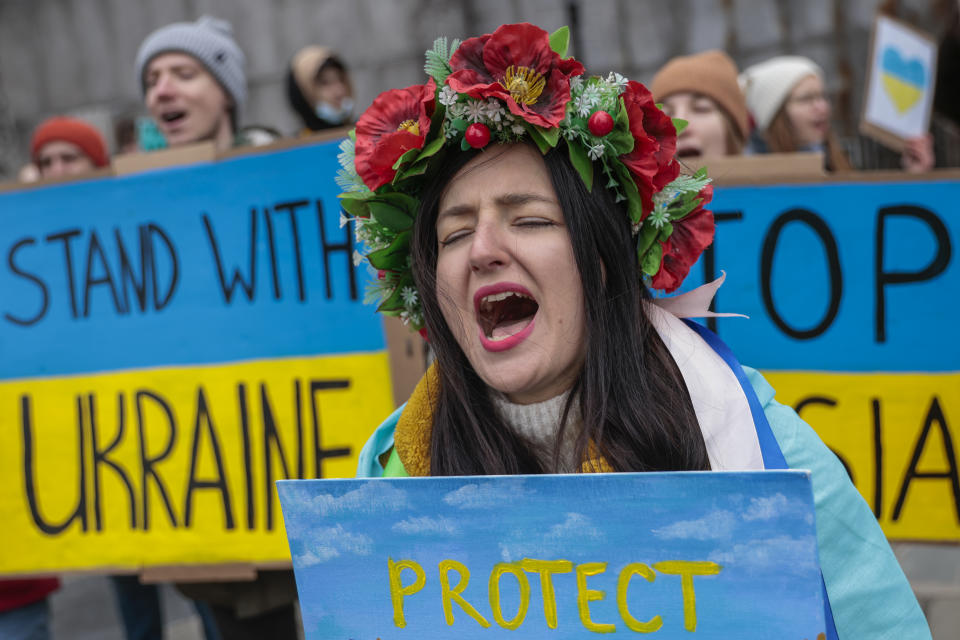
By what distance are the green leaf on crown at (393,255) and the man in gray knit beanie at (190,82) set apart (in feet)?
4.88

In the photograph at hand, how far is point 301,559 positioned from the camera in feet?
4.51

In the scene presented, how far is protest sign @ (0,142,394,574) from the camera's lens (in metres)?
2.67

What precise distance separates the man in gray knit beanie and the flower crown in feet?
5.13

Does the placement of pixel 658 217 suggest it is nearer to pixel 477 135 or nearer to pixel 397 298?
pixel 477 135

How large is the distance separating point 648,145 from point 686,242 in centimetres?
19

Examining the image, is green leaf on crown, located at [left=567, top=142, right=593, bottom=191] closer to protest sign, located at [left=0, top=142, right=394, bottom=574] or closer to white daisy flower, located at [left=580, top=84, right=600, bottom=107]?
white daisy flower, located at [left=580, top=84, right=600, bottom=107]

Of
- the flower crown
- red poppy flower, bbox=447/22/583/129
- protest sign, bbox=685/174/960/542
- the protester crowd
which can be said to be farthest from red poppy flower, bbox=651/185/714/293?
the protester crowd

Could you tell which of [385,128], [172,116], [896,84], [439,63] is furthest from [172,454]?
[896,84]

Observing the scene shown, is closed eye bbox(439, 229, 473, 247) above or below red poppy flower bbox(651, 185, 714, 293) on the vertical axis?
above

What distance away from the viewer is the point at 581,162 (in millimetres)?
1473

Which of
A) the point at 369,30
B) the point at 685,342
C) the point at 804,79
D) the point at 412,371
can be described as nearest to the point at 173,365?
the point at 412,371

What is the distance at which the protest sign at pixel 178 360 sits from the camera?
2.67 metres

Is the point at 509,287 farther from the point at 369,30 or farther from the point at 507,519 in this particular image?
the point at 369,30

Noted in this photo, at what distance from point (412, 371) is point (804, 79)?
2195 millimetres
